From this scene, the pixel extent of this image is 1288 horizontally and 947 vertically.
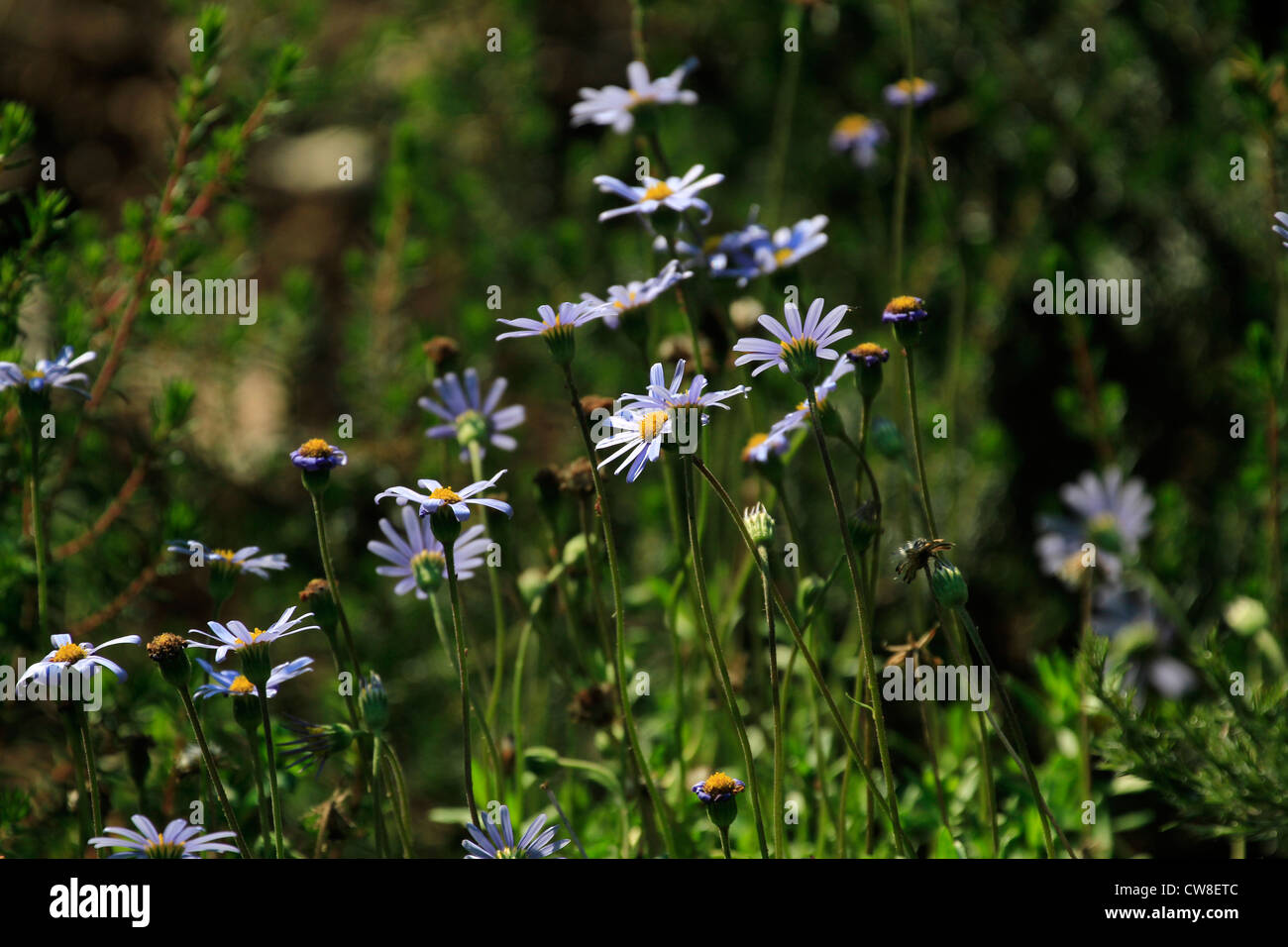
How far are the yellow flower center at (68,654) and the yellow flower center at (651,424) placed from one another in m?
0.54

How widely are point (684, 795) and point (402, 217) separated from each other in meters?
1.18

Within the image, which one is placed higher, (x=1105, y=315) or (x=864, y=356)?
(x=1105, y=315)

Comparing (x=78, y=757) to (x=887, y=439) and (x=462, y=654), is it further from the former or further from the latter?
(x=887, y=439)

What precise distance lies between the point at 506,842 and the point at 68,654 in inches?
17.1

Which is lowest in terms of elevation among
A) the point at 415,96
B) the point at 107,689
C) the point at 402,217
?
the point at 107,689

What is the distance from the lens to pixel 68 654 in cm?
Result: 103

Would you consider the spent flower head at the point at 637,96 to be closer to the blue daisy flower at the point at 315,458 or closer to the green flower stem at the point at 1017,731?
→ the blue daisy flower at the point at 315,458

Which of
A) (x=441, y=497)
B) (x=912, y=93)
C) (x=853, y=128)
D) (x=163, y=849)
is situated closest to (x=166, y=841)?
(x=163, y=849)

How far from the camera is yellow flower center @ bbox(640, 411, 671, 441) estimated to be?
39.3 inches

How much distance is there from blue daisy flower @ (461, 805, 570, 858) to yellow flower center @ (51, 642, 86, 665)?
39 centimetres

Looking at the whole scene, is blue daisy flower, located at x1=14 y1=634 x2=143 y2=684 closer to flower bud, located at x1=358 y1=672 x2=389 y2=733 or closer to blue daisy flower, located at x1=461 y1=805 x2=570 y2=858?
flower bud, located at x1=358 y1=672 x2=389 y2=733

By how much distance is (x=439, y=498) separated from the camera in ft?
3.34
